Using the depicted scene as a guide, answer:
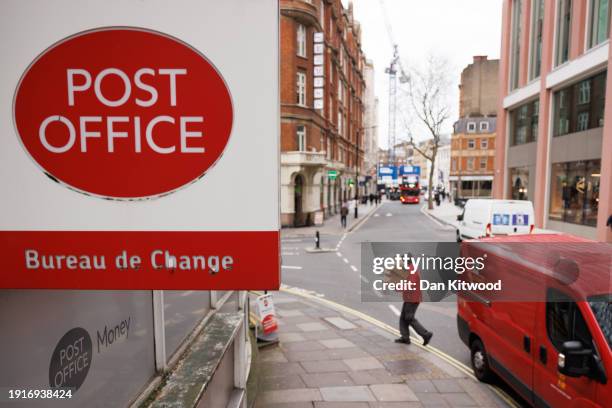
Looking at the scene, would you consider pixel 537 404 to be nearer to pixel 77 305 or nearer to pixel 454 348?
pixel 454 348

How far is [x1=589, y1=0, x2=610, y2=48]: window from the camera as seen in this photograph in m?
Answer: 19.4

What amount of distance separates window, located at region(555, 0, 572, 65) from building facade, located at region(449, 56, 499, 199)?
39.3 m

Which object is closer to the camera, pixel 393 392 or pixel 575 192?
pixel 393 392

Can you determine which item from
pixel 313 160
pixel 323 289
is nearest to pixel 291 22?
pixel 313 160

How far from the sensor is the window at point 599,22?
765 inches

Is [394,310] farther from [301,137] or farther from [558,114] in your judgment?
[558,114]

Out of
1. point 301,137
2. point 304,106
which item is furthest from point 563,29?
point 301,137

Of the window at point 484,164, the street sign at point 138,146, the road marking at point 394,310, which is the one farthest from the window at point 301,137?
the window at point 484,164

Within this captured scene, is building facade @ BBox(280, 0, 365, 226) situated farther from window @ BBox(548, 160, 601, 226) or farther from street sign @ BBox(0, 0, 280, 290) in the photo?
street sign @ BBox(0, 0, 280, 290)

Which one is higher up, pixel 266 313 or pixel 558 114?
pixel 558 114

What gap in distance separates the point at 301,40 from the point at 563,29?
16.1 meters

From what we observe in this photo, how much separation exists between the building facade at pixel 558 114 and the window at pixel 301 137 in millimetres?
15345

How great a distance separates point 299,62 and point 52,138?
90.4 ft

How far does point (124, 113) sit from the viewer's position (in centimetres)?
192
